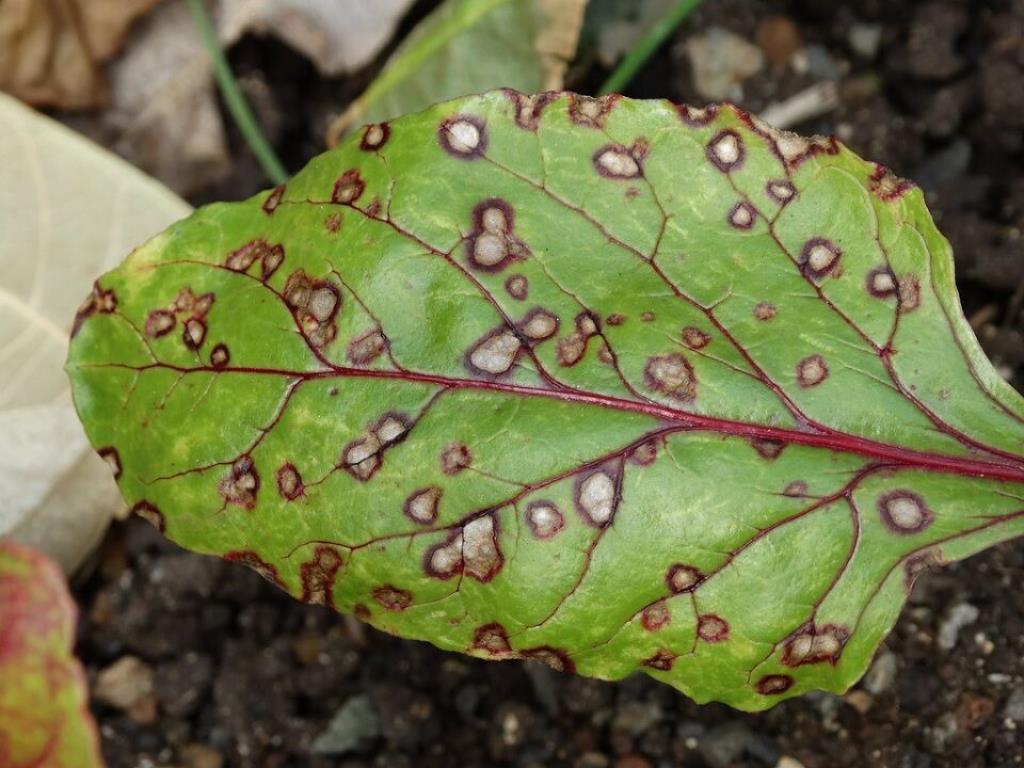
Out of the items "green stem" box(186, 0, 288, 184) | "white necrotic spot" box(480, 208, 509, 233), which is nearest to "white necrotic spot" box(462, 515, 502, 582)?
"white necrotic spot" box(480, 208, 509, 233)

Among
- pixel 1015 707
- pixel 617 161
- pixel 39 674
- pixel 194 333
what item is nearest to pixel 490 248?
pixel 617 161

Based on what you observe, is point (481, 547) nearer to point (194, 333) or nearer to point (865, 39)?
point (194, 333)

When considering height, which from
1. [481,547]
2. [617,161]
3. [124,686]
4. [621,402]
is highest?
[617,161]

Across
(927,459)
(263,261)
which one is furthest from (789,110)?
(263,261)

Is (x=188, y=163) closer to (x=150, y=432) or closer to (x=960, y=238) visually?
Result: (x=150, y=432)

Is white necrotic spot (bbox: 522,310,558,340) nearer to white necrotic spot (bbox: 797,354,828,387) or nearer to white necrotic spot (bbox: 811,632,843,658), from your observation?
white necrotic spot (bbox: 797,354,828,387)

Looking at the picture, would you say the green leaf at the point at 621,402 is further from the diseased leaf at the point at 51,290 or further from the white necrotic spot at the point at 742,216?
the diseased leaf at the point at 51,290
